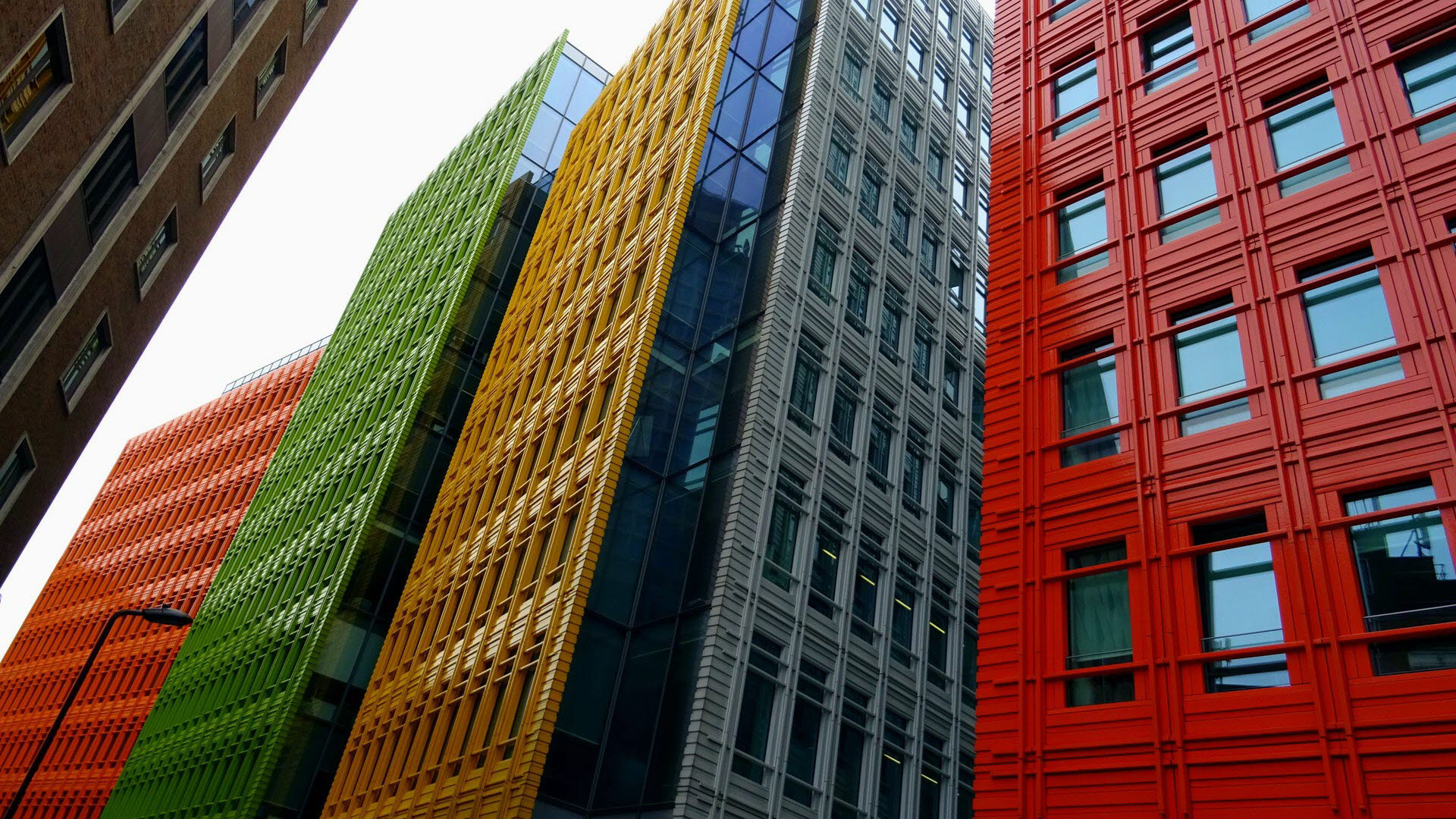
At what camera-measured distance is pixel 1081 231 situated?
75.7 ft

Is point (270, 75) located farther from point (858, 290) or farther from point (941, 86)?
point (941, 86)

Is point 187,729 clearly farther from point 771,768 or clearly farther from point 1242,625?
point 1242,625

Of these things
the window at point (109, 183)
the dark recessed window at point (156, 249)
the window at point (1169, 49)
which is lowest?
the window at point (109, 183)

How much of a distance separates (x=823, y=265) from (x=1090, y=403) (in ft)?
45.4

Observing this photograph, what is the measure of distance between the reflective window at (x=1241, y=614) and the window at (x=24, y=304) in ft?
67.5

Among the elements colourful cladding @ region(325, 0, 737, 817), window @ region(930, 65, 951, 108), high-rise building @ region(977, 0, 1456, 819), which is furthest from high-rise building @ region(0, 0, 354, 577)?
window @ region(930, 65, 951, 108)

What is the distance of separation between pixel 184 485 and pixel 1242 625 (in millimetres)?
100660

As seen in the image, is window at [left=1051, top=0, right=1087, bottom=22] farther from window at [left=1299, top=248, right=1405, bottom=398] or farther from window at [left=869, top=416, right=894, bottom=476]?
window at [left=869, top=416, right=894, bottom=476]

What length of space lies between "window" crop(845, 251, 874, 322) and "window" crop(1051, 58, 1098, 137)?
940 cm

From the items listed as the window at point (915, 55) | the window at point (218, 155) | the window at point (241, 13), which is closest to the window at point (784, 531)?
the window at point (218, 155)

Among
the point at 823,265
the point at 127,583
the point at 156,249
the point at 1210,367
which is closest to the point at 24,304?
the point at 156,249

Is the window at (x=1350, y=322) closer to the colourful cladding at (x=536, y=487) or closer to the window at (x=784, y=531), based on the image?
the window at (x=784, y=531)

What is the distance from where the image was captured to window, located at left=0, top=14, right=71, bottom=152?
17.3 metres

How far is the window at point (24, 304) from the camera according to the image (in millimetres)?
19844
